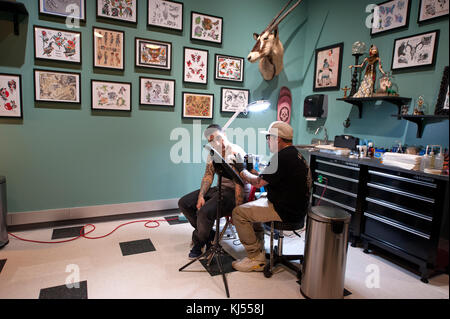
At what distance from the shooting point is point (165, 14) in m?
3.32

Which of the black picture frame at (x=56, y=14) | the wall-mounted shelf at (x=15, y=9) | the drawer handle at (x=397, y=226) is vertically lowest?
the drawer handle at (x=397, y=226)

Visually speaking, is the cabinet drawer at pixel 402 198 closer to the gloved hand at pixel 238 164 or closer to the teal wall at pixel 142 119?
the teal wall at pixel 142 119

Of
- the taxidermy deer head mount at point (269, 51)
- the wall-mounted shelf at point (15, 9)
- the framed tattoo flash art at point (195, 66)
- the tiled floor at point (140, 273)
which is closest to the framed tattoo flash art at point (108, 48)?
the wall-mounted shelf at point (15, 9)

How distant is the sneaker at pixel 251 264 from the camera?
2264mm

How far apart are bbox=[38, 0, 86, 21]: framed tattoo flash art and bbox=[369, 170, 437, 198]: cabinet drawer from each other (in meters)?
3.28

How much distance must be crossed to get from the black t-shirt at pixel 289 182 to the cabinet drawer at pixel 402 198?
90cm

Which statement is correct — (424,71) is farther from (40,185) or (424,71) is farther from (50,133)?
(40,185)

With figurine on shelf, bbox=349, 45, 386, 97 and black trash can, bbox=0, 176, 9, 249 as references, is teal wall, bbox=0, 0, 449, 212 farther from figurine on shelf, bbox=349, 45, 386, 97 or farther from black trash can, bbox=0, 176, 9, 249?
black trash can, bbox=0, 176, 9, 249

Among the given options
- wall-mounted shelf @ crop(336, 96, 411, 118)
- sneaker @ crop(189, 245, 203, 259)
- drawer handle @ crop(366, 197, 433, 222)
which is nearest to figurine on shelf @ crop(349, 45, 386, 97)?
wall-mounted shelf @ crop(336, 96, 411, 118)

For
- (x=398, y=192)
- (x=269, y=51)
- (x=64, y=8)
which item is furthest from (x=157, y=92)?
(x=398, y=192)

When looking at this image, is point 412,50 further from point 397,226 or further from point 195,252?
point 195,252

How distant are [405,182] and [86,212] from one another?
3.15 m

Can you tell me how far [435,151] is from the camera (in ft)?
3.72
